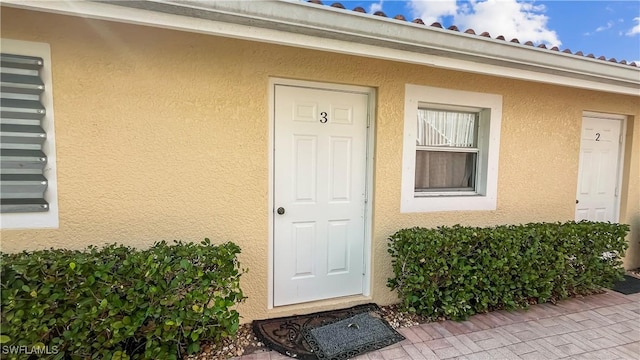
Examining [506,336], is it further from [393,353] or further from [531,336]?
[393,353]

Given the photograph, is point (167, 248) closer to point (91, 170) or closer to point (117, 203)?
point (117, 203)

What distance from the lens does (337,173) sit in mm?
3732

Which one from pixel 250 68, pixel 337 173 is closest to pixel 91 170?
pixel 250 68

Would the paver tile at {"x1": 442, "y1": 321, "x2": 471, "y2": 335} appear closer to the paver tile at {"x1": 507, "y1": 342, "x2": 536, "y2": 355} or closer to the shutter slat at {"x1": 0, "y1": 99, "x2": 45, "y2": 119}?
the paver tile at {"x1": 507, "y1": 342, "x2": 536, "y2": 355}

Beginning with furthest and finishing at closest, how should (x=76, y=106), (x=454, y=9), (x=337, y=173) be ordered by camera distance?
(x=454, y=9) < (x=337, y=173) < (x=76, y=106)

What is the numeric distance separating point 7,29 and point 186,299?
9.04 feet

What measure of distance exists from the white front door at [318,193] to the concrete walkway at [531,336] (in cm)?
94

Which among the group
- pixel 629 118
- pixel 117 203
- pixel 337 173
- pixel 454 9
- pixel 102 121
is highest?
pixel 454 9

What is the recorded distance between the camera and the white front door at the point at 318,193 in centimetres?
351

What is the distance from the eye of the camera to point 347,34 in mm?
2729

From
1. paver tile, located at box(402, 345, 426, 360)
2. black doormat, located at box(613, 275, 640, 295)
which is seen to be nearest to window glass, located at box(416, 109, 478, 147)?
paver tile, located at box(402, 345, 426, 360)

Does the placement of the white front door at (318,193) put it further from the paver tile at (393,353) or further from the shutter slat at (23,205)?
the shutter slat at (23,205)

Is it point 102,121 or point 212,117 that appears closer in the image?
point 102,121

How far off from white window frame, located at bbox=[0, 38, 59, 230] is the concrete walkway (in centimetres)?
225
